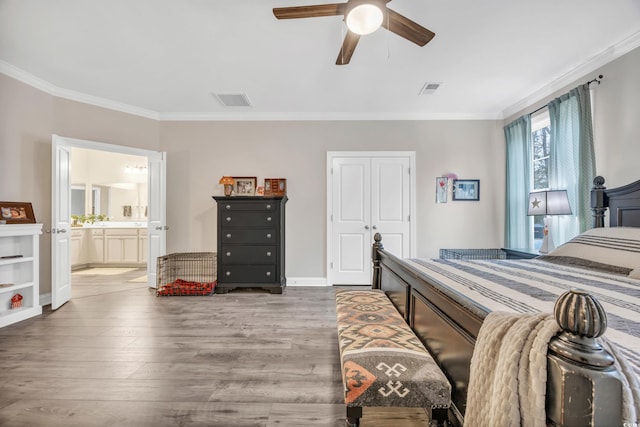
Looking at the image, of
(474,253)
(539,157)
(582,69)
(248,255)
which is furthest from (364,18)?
(474,253)

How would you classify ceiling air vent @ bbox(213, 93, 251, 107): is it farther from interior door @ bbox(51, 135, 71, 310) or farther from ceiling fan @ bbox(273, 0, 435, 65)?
ceiling fan @ bbox(273, 0, 435, 65)

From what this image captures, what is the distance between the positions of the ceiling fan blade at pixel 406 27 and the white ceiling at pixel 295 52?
1.19ft

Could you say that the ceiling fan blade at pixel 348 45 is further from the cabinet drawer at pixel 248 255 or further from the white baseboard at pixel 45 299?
the white baseboard at pixel 45 299

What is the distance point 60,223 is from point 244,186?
2288 mm

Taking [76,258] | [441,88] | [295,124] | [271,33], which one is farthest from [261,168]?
[76,258]

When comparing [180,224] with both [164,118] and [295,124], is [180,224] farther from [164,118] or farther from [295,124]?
[295,124]

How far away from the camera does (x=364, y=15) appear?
1.66m

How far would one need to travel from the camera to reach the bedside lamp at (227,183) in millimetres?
4066

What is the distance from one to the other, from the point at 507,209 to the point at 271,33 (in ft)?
12.8

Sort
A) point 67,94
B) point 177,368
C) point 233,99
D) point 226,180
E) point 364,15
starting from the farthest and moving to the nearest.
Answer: point 226,180 → point 233,99 → point 67,94 → point 177,368 → point 364,15

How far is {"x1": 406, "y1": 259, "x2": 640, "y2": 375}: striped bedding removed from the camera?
2.77ft

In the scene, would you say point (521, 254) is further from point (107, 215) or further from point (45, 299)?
point (107, 215)

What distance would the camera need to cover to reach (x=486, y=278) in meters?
1.54

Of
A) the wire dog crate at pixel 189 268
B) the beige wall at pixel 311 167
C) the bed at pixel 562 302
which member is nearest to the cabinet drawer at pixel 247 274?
the wire dog crate at pixel 189 268
